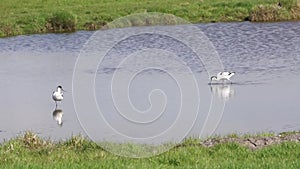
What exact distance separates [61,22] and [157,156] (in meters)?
24.7

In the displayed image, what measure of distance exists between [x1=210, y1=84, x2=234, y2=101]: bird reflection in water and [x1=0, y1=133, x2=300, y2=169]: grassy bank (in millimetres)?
6063

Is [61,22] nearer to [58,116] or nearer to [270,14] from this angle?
[270,14]

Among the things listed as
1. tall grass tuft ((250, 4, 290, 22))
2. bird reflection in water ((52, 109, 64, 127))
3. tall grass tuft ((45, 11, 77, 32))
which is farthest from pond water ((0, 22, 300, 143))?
tall grass tuft ((250, 4, 290, 22))

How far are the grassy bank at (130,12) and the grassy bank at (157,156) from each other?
2303cm

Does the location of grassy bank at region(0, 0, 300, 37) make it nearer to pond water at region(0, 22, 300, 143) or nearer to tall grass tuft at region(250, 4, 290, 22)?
tall grass tuft at region(250, 4, 290, 22)

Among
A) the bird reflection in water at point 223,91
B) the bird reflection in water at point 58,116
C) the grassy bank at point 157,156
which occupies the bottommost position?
the bird reflection in water at point 58,116

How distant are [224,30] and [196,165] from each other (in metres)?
23.6

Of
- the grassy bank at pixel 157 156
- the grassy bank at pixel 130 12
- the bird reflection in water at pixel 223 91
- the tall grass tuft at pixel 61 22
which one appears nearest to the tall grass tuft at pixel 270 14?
the grassy bank at pixel 130 12

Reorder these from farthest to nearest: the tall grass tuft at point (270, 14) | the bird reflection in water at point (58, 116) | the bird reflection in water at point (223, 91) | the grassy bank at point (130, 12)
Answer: the tall grass tuft at point (270, 14)
the grassy bank at point (130, 12)
the bird reflection in water at point (223, 91)
the bird reflection in water at point (58, 116)

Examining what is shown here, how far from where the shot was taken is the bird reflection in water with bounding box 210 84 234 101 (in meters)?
18.1

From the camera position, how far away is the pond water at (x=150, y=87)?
590 inches

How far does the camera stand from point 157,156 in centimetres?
1070

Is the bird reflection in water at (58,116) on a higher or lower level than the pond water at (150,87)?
lower

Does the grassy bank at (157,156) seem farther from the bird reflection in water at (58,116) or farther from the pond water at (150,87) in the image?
the bird reflection in water at (58,116)
